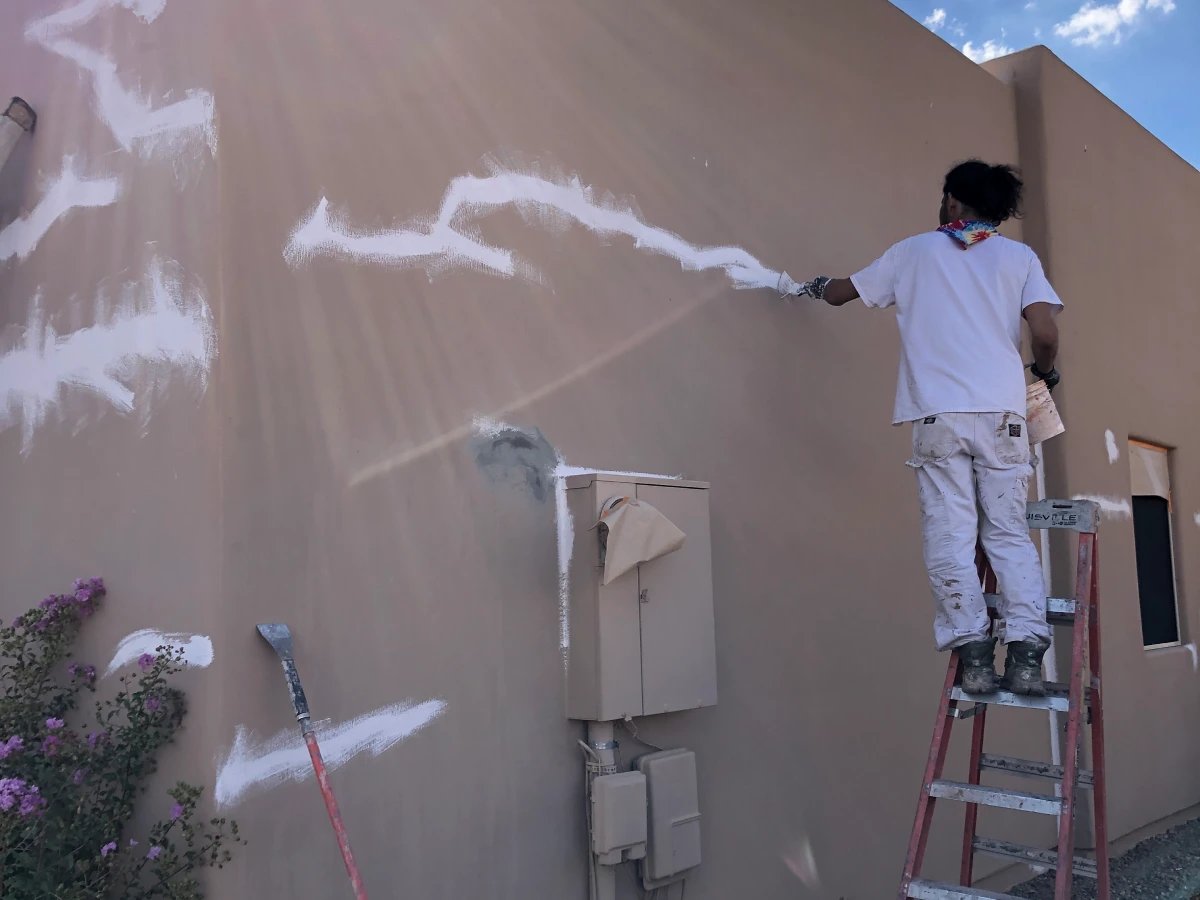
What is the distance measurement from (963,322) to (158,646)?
272 centimetres

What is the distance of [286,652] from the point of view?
2629 mm

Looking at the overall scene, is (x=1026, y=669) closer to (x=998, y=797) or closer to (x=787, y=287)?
(x=998, y=797)

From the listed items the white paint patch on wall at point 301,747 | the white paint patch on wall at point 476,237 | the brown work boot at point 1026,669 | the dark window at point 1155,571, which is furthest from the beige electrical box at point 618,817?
the dark window at point 1155,571

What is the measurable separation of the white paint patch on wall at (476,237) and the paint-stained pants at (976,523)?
123 cm

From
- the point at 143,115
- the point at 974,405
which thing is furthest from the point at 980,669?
the point at 143,115

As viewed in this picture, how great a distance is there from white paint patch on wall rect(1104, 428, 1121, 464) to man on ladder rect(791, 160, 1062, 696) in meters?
2.94

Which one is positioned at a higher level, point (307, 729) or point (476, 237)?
point (476, 237)

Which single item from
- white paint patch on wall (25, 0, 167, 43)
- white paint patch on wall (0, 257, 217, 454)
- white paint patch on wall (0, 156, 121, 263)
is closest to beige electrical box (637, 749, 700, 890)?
white paint patch on wall (0, 257, 217, 454)

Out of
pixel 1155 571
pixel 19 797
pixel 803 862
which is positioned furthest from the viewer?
pixel 1155 571

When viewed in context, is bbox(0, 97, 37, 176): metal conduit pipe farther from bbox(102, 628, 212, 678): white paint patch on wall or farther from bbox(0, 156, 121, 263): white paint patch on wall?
bbox(102, 628, 212, 678): white paint patch on wall

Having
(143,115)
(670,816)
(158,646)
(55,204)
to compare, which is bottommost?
(670,816)

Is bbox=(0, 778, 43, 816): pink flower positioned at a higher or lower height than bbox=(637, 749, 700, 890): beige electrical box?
higher

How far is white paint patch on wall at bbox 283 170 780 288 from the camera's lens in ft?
9.69

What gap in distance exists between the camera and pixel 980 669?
334 centimetres
